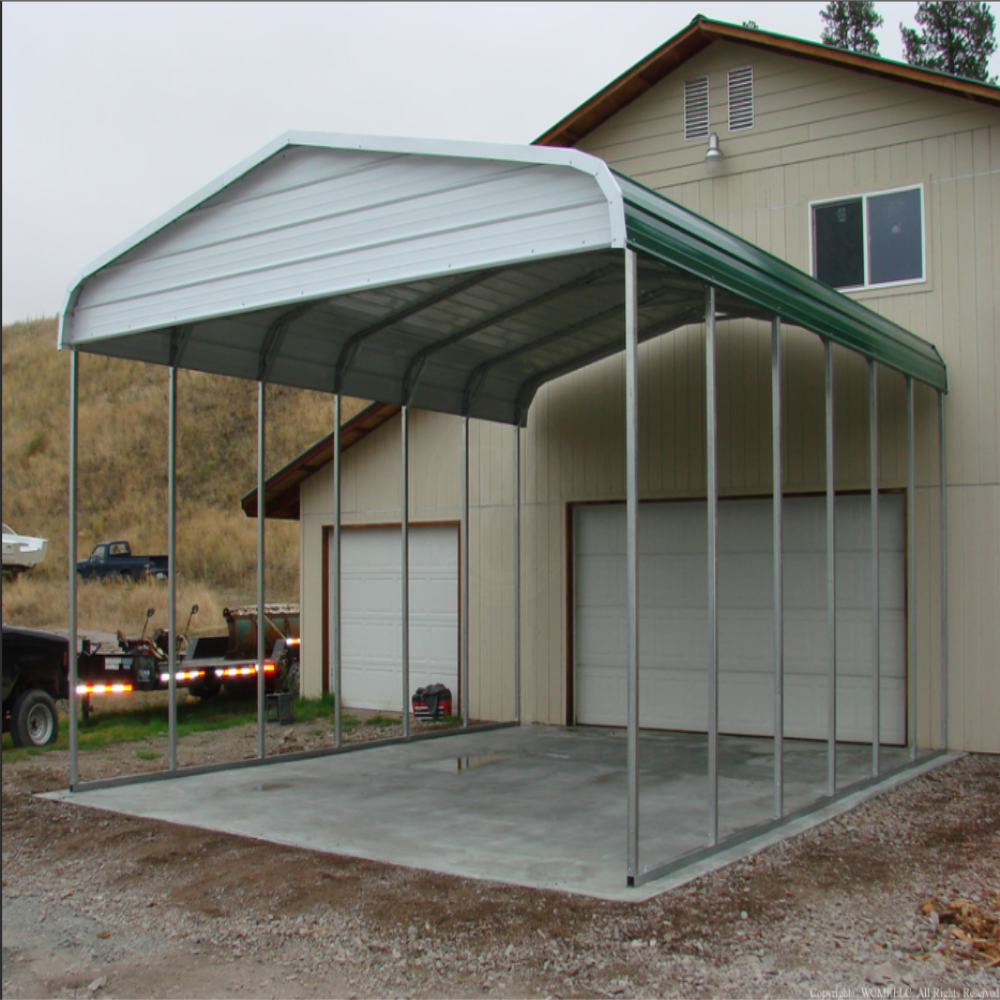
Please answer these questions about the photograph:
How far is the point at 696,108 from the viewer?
1183cm

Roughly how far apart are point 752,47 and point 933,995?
33.0 feet

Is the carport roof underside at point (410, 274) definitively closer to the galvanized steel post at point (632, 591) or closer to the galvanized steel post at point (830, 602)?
the galvanized steel post at point (632, 591)

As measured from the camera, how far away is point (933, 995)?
4113 millimetres

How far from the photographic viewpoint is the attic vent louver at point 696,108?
1178cm

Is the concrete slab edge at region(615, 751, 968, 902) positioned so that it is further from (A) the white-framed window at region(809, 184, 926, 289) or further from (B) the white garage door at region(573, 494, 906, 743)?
(A) the white-framed window at region(809, 184, 926, 289)

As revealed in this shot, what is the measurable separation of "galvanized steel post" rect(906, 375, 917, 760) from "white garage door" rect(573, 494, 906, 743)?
0.21 m

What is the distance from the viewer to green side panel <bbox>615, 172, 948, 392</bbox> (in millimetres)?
5918

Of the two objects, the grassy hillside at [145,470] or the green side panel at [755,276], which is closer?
the green side panel at [755,276]

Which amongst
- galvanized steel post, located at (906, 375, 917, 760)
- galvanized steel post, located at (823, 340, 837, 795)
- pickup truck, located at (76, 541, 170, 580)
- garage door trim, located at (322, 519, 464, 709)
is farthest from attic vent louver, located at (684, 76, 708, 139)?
pickup truck, located at (76, 541, 170, 580)

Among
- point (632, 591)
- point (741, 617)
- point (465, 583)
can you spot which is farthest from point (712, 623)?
point (465, 583)

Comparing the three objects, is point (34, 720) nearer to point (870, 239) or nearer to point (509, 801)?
point (509, 801)

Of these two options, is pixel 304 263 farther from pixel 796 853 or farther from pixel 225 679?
pixel 225 679

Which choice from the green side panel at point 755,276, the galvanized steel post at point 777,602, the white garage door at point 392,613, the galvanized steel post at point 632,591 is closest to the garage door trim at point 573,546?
the white garage door at point 392,613

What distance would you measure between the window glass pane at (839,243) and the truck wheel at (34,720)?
8925mm
